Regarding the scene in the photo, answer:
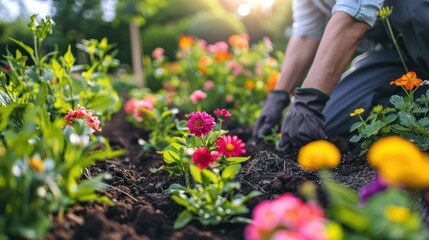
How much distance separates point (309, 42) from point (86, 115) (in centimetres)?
131

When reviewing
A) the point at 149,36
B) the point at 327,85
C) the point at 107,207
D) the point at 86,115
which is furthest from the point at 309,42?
the point at 149,36

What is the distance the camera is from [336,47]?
82.2 inches

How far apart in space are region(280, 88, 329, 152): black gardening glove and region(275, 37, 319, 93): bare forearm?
482 millimetres

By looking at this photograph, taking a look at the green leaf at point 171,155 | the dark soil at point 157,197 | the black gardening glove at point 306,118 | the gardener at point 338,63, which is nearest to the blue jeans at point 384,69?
the gardener at point 338,63

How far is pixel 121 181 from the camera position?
1.85 metres

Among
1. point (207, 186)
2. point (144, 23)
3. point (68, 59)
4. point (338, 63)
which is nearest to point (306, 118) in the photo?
point (338, 63)

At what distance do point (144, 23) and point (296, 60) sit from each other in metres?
6.45

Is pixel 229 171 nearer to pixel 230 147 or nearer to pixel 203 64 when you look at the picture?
pixel 230 147

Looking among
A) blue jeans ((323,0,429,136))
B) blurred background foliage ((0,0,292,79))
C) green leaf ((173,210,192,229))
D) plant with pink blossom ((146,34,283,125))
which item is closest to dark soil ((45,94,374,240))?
green leaf ((173,210,192,229))

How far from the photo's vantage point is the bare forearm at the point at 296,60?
2.70 metres

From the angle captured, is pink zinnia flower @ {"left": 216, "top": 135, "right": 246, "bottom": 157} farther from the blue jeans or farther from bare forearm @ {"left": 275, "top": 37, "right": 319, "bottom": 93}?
bare forearm @ {"left": 275, "top": 37, "right": 319, "bottom": 93}

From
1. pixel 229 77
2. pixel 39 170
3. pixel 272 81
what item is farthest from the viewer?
pixel 229 77

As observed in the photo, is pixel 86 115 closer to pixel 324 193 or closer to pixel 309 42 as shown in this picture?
pixel 324 193

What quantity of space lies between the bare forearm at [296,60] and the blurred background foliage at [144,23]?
2.50 metres
